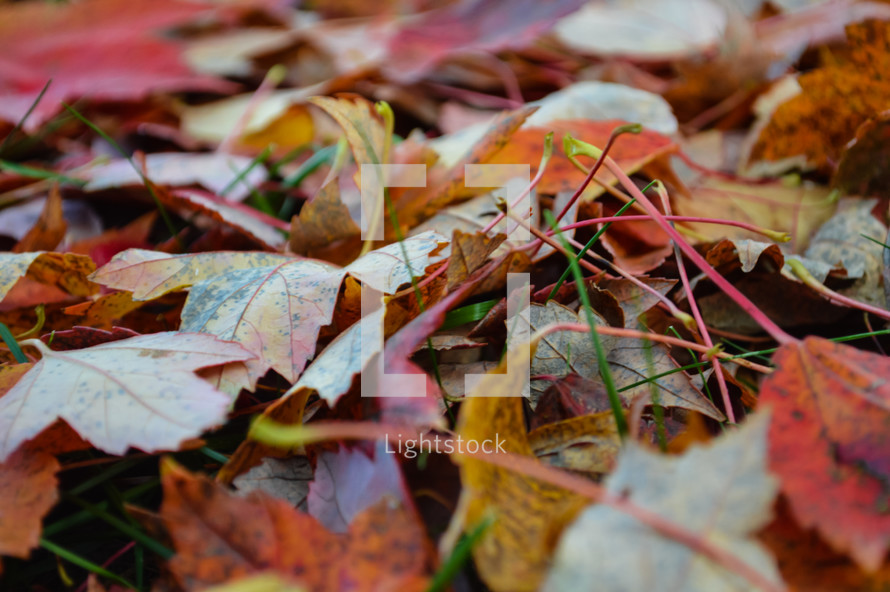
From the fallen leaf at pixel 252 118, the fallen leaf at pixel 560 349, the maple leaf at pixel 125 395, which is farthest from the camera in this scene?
the fallen leaf at pixel 252 118

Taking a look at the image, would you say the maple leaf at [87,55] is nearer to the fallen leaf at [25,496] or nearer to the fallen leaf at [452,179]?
the fallen leaf at [452,179]

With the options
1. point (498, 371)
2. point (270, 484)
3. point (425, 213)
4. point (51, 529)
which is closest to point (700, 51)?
point (425, 213)

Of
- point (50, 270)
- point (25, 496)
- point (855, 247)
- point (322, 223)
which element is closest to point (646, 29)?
point (855, 247)

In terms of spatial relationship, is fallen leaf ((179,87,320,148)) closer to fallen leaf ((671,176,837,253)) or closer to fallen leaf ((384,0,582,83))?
fallen leaf ((384,0,582,83))

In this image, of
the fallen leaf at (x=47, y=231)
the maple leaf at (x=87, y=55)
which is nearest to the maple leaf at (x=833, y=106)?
the fallen leaf at (x=47, y=231)

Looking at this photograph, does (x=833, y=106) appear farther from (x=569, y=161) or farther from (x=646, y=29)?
(x=646, y=29)

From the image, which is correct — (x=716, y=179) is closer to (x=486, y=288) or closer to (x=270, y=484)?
(x=486, y=288)
